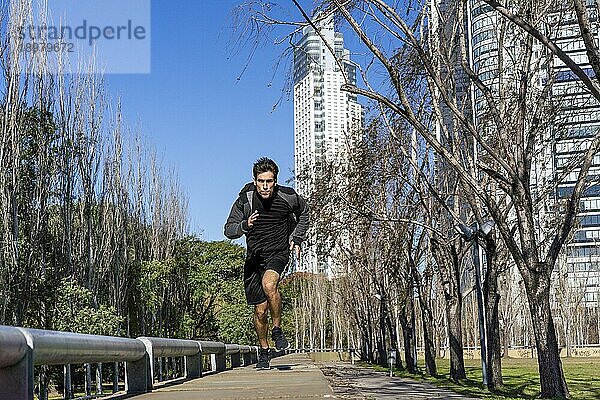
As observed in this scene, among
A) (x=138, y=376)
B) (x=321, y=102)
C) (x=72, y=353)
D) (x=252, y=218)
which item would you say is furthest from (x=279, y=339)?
(x=321, y=102)

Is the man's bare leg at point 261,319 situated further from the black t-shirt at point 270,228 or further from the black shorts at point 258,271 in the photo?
the black t-shirt at point 270,228

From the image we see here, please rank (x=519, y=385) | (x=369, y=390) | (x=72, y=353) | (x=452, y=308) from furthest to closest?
(x=452, y=308), (x=519, y=385), (x=369, y=390), (x=72, y=353)

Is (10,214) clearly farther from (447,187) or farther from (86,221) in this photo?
(447,187)

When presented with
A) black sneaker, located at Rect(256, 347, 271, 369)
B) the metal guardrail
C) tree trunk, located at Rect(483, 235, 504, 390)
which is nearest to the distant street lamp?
tree trunk, located at Rect(483, 235, 504, 390)

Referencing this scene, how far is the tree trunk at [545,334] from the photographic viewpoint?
1380 centimetres

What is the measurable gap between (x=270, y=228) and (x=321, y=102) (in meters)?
28.7

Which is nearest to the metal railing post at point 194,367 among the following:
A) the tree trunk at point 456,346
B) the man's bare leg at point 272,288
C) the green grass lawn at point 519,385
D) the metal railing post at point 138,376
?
the man's bare leg at point 272,288

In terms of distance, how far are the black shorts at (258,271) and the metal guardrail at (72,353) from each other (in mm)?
778

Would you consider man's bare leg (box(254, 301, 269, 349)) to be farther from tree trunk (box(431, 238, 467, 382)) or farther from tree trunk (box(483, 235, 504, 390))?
tree trunk (box(431, 238, 467, 382))

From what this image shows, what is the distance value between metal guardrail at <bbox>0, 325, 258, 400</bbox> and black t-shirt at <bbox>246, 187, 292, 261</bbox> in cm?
112

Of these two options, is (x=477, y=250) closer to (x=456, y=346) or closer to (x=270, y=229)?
(x=456, y=346)

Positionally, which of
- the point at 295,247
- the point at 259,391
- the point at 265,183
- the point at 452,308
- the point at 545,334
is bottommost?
the point at 259,391

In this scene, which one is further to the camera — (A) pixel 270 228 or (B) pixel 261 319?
(B) pixel 261 319

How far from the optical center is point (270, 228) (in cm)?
806
